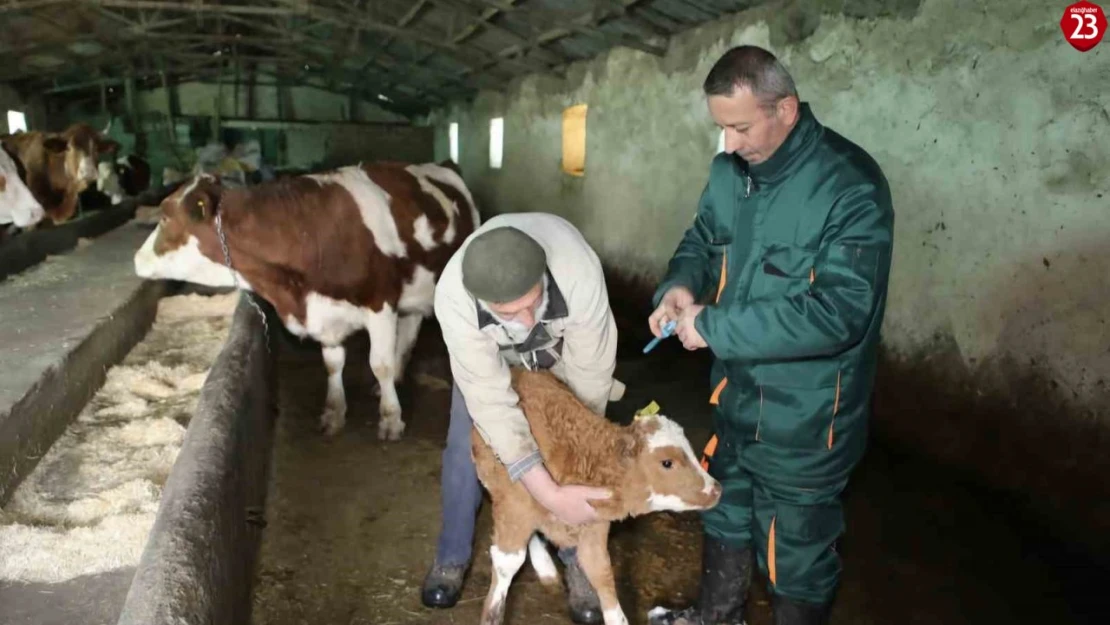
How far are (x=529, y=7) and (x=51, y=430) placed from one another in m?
6.36

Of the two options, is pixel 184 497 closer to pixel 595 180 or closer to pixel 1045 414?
pixel 1045 414

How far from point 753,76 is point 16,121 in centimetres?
1646

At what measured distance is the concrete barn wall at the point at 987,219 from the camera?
10.6ft

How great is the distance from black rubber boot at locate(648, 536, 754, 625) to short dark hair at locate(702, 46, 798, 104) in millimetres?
1428

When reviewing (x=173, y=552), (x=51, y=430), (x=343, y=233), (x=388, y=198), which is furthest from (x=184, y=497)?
(x=388, y=198)

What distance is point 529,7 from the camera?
25.7ft

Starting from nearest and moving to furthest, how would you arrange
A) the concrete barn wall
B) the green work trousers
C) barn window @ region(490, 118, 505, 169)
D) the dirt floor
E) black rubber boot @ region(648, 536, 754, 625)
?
1. the green work trousers
2. black rubber boot @ region(648, 536, 754, 625)
3. the dirt floor
4. the concrete barn wall
5. barn window @ region(490, 118, 505, 169)

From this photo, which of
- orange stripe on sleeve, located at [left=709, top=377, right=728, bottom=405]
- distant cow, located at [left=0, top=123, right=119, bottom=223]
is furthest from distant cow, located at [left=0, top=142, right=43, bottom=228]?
orange stripe on sleeve, located at [left=709, top=377, right=728, bottom=405]

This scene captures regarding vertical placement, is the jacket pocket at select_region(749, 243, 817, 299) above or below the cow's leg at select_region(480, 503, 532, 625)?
above

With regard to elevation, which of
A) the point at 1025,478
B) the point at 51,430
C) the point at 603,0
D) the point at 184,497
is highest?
the point at 603,0

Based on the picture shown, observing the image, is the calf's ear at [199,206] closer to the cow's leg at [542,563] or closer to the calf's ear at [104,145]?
the cow's leg at [542,563]

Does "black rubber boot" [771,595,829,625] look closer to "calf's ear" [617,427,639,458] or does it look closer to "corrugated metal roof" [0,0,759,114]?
"calf's ear" [617,427,639,458]

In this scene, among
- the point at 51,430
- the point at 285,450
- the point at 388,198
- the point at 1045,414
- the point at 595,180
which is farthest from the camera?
the point at 595,180

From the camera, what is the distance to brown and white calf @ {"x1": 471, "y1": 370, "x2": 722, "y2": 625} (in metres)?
2.12
